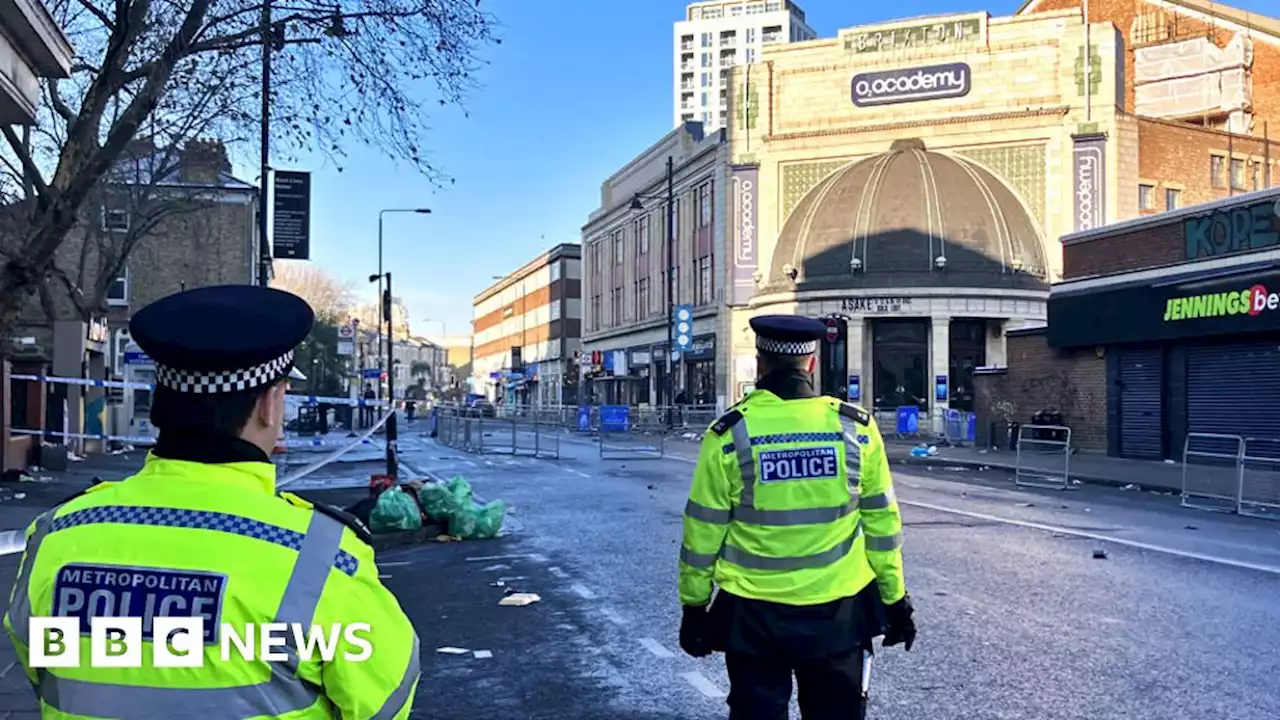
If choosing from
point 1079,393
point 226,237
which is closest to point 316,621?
point 1079,393

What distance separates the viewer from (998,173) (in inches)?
1847

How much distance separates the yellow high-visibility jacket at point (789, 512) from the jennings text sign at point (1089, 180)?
148 feet

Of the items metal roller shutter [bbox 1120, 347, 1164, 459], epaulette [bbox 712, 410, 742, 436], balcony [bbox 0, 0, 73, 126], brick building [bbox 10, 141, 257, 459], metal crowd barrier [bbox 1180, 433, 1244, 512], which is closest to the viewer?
epaulette [bbox 712, 410, 742, 436]

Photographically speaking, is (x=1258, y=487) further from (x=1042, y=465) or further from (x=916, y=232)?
(x=916, y=232)

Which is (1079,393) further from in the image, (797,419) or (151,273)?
(151,273)

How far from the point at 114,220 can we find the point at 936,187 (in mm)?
32508

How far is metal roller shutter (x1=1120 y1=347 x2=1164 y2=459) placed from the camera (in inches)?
950

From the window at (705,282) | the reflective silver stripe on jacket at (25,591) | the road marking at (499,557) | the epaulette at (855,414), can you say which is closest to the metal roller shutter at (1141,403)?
the road marking at (499,557)

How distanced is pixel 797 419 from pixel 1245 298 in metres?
21.0

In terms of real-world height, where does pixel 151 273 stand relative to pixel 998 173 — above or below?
below

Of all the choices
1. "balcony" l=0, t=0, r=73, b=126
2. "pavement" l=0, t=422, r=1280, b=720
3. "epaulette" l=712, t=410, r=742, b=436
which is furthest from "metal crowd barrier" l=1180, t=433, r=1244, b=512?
"balcony" l=0, t=0, r=73, b=126

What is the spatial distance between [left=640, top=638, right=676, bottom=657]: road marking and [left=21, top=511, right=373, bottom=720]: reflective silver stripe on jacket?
494 cm

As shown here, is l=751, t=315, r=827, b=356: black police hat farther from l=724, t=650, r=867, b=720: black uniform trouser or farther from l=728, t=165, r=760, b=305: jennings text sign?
l=728, t=165, r=760, b=305: jennings text sign

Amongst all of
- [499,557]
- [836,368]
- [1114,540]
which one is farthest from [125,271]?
[1114,540]
